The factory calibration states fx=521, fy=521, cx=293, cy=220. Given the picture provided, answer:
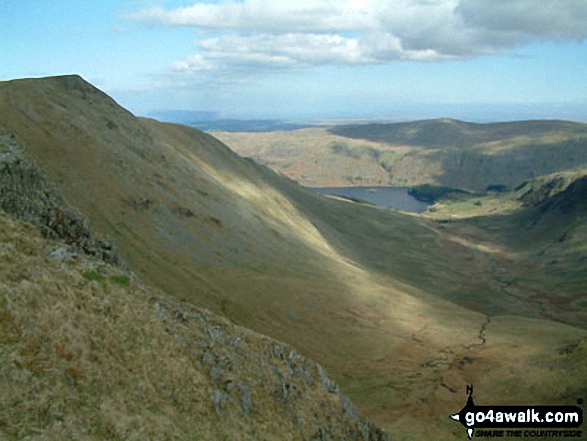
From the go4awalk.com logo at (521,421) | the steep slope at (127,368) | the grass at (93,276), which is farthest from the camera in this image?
the go4awalk.com logo at (521,421)

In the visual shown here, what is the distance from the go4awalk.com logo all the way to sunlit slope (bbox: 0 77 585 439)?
5.15ft

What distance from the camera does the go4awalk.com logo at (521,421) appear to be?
27609mm

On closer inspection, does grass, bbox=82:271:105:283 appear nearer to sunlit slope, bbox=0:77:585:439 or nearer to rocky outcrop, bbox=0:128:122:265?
rocky outcrop, bbox=0:128:122:265

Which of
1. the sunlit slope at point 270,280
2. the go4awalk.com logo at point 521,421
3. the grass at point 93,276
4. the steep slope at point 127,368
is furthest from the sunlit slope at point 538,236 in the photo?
the grass at point 93,276

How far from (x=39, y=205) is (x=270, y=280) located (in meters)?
30.0

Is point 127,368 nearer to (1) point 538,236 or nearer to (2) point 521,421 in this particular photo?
(2) point 521,421

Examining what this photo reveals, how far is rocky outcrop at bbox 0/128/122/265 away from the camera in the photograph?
872 inches

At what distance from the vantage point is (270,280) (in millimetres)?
51000

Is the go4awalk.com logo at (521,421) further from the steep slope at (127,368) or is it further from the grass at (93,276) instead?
the grass at (93,276)

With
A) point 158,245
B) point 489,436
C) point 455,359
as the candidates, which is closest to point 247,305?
point 158,245

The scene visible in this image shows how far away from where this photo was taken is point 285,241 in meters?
64.1

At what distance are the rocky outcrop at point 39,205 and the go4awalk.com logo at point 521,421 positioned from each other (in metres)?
21.7

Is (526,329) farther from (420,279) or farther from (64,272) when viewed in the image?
(64,272)

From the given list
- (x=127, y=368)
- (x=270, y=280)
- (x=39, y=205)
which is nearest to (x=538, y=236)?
(x=270, y=280)
